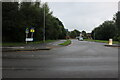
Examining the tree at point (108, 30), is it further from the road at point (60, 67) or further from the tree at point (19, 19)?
the road at point (60, 67)

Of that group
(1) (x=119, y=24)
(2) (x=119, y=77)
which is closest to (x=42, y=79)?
(2) (x=119, y=77)

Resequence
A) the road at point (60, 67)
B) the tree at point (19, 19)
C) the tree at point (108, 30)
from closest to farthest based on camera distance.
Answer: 1. the road at point (60, 67)
2. the tree at point (19, 19)
3. the tree at point (108, 30)

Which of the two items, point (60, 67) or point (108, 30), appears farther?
point (108, 30)

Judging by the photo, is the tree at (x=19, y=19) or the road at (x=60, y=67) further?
the tree at (x=19, y=19)

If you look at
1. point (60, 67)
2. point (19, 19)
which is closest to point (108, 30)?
point (19, 19)

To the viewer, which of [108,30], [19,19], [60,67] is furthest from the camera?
[108,30]

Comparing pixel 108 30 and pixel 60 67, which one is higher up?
pixel 108 30

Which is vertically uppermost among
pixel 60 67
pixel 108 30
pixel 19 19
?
pixel 108 30

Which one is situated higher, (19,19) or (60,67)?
(19,19)

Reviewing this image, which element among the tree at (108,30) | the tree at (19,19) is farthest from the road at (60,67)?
the tree at (108,30)

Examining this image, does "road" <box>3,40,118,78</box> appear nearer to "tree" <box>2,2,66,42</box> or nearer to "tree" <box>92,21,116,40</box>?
"tree" <box>2,2,66,42</box>

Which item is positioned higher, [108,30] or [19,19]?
[108,30]

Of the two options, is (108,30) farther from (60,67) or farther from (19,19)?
(60,67)

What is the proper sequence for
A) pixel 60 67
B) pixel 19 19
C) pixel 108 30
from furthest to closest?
pixel 108 30
pixel 19 19
pixel 60 67
